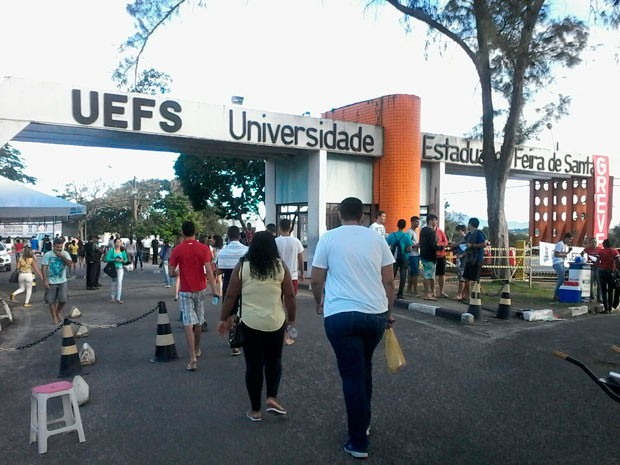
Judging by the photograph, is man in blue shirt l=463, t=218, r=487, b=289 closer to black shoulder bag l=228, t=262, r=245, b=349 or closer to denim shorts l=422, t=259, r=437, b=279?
denim shorts l=422, t=259, r=437, b=279

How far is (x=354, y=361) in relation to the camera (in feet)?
12.5

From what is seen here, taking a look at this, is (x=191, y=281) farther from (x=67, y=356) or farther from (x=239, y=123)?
(x=239, y=123)

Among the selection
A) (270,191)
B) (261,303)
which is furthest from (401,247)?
(270,191)

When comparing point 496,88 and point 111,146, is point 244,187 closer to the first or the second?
point 111,146

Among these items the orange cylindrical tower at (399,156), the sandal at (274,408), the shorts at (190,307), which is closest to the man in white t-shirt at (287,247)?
the shorts at (190,307)

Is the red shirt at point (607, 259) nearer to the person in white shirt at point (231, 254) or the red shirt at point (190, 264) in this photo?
the person in white shirt at point (231, 254)

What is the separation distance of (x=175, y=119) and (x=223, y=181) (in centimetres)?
1311

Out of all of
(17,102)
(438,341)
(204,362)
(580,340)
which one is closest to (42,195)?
(17,102)

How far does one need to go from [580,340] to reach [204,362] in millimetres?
5808

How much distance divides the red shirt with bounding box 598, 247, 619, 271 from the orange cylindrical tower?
617 cm

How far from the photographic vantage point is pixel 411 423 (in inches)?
179

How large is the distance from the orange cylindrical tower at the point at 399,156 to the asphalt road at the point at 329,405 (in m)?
8.12

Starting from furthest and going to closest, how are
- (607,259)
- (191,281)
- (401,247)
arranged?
(401,247)
(607,259)
(191,281)

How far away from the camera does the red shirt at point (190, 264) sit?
6.40 m
